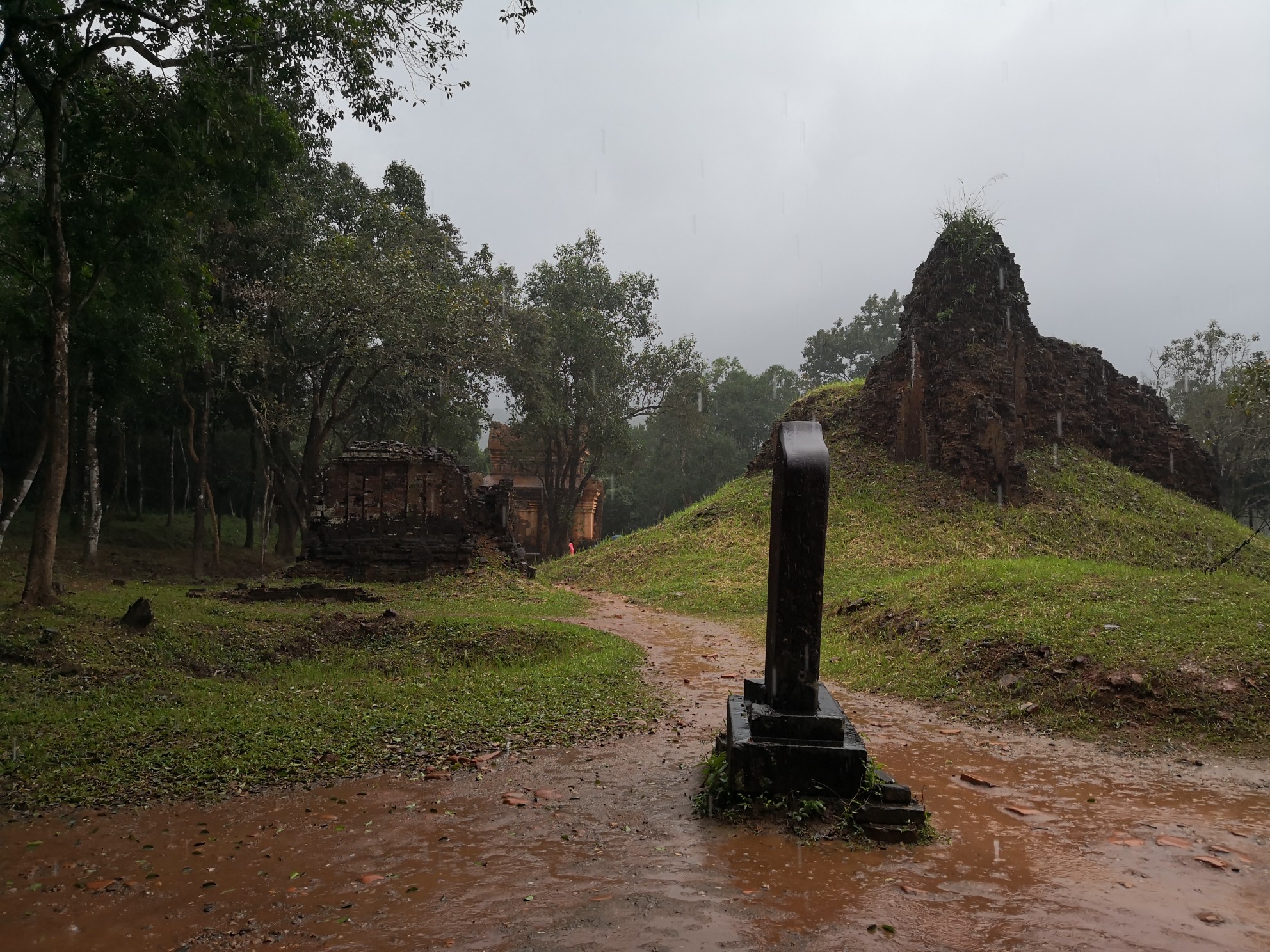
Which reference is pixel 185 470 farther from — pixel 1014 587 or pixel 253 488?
pixel 1014 587

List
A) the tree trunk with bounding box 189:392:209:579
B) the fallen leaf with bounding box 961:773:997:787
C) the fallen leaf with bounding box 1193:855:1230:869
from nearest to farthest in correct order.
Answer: the fallen leaf with bounding box 1193:855:1230:869 < the fallen leaf with bounding box 961:773:997:787 < the tree trunk with bounding box 189:392:209:579

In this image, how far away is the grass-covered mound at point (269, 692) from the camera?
16.4ft

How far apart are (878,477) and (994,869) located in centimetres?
1818

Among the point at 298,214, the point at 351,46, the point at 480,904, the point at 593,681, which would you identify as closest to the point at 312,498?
the point at 298,214

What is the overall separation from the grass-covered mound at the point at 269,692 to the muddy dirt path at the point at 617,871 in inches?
22.5

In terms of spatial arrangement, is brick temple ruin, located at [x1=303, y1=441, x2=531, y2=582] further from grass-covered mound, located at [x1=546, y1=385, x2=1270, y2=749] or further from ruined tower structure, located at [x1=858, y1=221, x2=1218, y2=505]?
ruined tower structure, located at [x1=858, y1=221, x2=1218, y2=505]

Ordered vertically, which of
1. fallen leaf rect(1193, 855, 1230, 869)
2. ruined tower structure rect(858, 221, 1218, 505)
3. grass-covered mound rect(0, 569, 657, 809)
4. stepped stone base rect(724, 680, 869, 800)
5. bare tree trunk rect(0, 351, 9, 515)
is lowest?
grass-covered mound rect(0, 569, 657, 809)

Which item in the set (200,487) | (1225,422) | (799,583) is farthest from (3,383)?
(1225,422)

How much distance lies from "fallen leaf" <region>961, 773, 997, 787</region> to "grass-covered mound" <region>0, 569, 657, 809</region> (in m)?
2.37

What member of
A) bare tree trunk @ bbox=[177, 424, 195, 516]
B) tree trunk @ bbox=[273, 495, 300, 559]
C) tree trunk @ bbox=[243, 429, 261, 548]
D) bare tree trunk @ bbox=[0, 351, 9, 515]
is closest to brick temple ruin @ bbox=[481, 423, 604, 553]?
tree trunk @ bbox=[243, 429, 261, 548]

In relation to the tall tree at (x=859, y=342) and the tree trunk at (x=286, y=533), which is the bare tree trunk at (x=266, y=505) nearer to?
the tree trunk at (x=286, y=533)

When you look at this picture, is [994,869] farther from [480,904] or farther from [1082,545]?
[1082,545]

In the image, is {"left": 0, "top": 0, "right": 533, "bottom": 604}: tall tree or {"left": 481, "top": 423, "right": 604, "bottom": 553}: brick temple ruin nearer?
{"left": 0, "top": 0, "right": 533, "bottom": 604}: tall tree

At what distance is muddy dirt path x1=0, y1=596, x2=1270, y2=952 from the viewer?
3.10 meters
